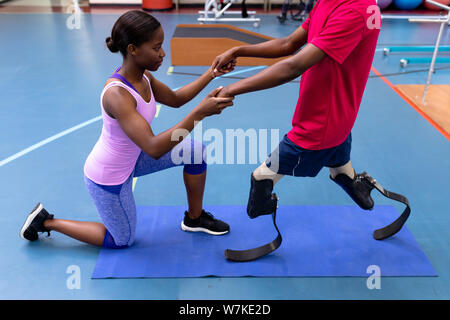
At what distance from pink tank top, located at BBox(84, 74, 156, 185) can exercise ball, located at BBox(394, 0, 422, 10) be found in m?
8.35

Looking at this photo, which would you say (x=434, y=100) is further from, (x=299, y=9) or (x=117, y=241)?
(x=299, y=9)

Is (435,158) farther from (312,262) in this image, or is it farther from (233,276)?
(233,276)

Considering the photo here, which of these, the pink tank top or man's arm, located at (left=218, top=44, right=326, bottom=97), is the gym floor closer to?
the pink tank top

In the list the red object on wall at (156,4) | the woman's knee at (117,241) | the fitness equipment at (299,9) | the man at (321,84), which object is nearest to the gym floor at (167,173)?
the woman's knee at (117,241)

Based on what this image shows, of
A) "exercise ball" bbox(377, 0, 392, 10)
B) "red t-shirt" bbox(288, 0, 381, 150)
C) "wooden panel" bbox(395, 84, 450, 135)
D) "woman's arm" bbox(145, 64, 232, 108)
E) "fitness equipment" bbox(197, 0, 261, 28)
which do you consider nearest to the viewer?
"red t-shirt" bbox(288, 0, 381, 150)

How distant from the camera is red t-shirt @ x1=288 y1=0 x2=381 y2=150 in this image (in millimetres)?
1490

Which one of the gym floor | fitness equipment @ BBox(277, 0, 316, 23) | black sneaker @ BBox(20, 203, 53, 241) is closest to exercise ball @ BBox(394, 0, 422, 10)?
fitness equipment @ BBox(277, 0, 316, 23)

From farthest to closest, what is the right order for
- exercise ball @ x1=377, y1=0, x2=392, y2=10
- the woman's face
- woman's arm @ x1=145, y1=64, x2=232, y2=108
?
exercise ball @ x1=377, y1=0, x2=392, y2=10
woman's arm @ x1=145, y1=64, x2=232, y2=108
the woman's face

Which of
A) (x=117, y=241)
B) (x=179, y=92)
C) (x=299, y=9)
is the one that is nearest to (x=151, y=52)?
(x=179, y=92)

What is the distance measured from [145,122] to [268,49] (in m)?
0.81

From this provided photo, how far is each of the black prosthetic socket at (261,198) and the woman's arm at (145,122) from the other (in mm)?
531

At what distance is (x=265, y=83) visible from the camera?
1.57m
